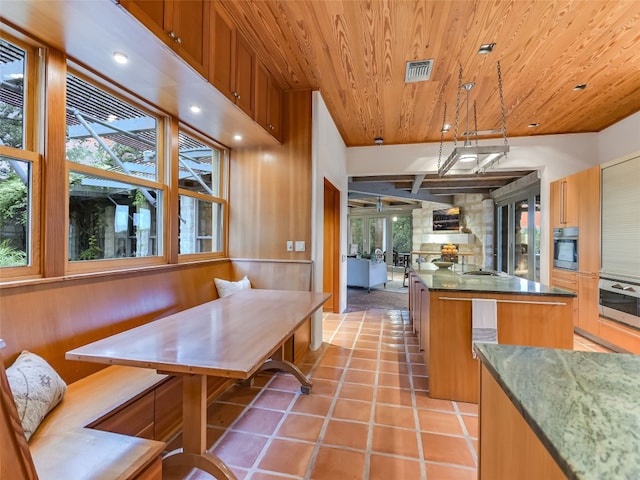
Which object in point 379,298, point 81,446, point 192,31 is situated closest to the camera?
point 81,446

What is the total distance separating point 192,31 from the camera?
1.86 metres

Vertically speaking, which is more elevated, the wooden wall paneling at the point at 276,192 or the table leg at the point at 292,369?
the wooden wall paneling at the point at 276,192

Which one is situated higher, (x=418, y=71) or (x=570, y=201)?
(x=418, y=71)

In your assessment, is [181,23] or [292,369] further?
[292,369]

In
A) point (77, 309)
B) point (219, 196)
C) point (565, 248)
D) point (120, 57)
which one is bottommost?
point (77, 309)

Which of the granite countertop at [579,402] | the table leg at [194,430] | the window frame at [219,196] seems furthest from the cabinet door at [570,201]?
the table leg at [194,430]

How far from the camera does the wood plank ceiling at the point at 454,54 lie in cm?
213

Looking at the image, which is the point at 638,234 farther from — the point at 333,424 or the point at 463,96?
the point at 333,424

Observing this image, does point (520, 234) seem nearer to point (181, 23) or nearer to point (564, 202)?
point (564, 202)

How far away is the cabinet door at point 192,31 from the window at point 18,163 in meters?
0.80

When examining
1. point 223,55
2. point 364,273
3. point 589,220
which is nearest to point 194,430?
point 223,55

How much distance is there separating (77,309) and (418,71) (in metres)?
3.26

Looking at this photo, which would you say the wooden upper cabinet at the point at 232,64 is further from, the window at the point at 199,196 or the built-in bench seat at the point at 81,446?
the built-in bench seat at the point at 81,446

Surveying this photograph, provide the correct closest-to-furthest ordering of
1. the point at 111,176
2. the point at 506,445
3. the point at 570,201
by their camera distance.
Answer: the point at 506,445 → the point at 111,176 → the point at 570,201
